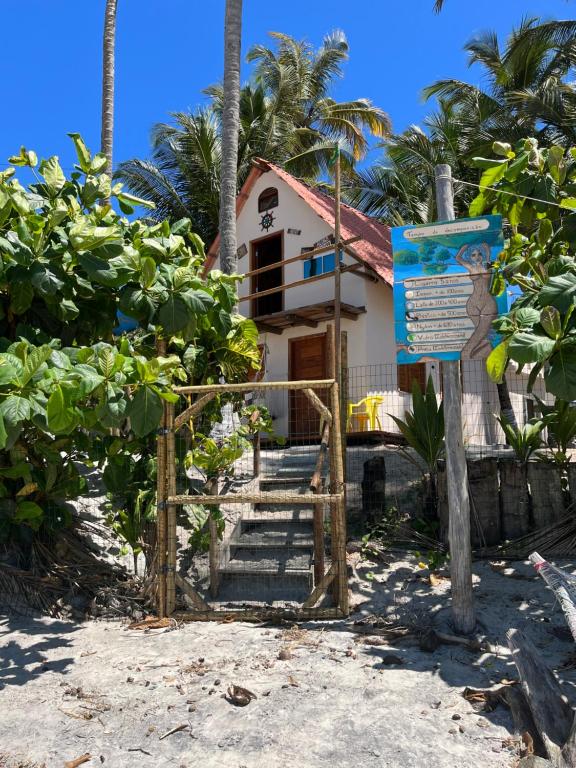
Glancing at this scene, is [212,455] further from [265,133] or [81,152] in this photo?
[265,133]

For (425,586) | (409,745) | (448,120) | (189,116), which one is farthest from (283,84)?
(409,745)

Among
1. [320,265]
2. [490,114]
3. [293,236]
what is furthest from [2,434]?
[490,114]

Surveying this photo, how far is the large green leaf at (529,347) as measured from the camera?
10.8ft

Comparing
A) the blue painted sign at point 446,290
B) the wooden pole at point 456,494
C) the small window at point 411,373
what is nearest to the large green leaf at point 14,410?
the blue painted sign at point 446,290

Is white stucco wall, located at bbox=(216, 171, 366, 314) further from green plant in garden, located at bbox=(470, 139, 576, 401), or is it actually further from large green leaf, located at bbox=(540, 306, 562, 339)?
large green leaf, located at bbox=(540, 306, 562, 339)

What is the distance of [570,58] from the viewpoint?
1517 cm

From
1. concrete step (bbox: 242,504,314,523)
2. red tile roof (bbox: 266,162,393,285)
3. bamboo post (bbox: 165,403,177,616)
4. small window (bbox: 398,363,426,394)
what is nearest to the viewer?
bamboo post (bbox: 165,403,177,616)

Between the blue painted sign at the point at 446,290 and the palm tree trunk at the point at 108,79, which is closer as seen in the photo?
the blue painted sign at the point at 446,290

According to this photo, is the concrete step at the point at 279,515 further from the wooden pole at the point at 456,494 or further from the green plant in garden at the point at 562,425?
the green plant in garden at the point at 562,425

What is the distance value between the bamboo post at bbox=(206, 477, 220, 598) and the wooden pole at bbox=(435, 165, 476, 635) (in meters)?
1.91

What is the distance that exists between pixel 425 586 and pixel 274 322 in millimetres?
9150

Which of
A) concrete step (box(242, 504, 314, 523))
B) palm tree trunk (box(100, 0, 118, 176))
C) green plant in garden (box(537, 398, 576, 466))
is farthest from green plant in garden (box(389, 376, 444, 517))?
palm tree trunk (box(100, 0, 118, 176))

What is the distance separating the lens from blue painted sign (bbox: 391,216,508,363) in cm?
434

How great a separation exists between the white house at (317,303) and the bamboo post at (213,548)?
5439mm
